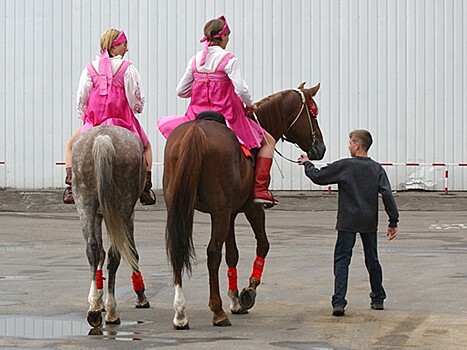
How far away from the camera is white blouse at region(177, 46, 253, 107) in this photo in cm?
1050

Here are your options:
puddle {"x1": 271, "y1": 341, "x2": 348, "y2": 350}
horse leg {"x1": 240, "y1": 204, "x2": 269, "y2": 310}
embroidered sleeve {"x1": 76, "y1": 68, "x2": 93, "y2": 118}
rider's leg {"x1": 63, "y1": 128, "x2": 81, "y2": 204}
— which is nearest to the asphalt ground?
puddle {"x1": 271, "y1": 341, "x2": 348, "y2": 350}

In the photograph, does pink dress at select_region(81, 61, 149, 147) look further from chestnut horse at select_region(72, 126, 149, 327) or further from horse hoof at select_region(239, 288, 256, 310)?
horse hoof at select_region(239, 288, 256, 310)

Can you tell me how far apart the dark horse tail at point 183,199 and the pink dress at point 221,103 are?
90cm

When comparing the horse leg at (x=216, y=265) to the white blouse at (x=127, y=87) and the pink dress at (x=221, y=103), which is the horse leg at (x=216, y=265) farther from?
the white blouse at (x=127, y=87)

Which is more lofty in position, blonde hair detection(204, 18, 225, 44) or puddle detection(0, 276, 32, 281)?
blonde hair detection(204, 18, 225, 44)

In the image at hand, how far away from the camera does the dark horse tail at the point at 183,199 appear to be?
9484 mm

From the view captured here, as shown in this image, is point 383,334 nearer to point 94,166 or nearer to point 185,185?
point 185,185

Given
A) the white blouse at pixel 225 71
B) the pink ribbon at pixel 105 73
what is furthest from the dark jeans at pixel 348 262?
the pink ribbon at pixel 105 73

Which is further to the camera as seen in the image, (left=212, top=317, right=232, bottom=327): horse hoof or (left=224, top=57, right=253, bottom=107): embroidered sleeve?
(left=224, top=57, right=253, bottom=107): embroidered sleeve

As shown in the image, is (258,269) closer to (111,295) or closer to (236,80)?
(111,295)

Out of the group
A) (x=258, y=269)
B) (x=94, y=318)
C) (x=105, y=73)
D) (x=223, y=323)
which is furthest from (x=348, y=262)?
(x=105, y=73)

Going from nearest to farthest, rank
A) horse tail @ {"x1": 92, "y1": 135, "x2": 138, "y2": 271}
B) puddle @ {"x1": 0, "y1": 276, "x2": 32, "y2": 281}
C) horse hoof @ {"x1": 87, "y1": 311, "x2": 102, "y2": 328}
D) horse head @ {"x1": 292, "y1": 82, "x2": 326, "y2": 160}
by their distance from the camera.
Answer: horse hoof @ {"x1": 87, "y1": 311, "x2": 102, "y2": 328} → horse tail @ {"x1": 92, "y1": 135, "x2": 138, "y2": 271} → horse head @ {"x1": 292, "y1": 82, "x2": 326, "y2": 160} → puddle @ {"x1": 0, "y1": 276, "x2": 32, "y2": 281}

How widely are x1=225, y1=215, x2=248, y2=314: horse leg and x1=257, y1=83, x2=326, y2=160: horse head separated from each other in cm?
113

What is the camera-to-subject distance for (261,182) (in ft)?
34.5
